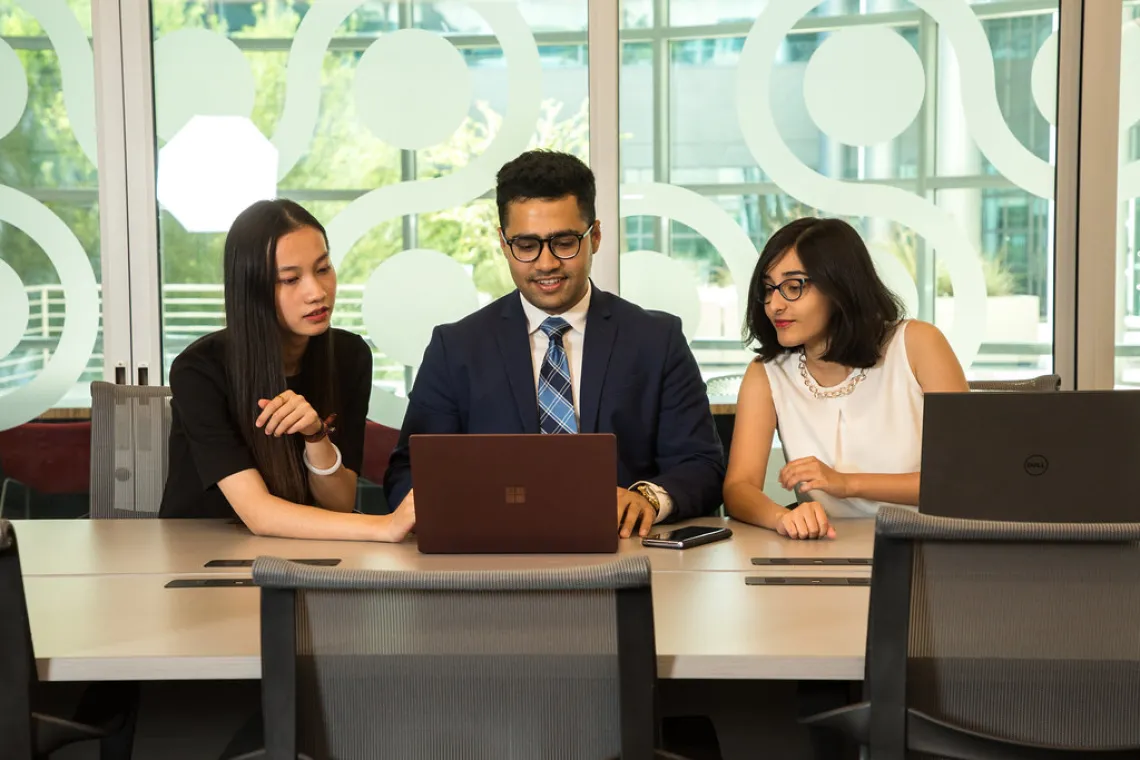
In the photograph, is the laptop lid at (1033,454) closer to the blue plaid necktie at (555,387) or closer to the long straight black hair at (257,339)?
the blue plaid necktie at (555,387)

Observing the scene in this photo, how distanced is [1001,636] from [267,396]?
5.04 ft

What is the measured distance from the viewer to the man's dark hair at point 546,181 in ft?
8.05

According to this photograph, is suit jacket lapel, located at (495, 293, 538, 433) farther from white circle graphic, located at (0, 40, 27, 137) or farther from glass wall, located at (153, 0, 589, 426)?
white circle graphic, located at (0, 40, 27, 137)

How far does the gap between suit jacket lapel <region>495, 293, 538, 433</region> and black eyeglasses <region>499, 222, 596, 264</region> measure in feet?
0.66

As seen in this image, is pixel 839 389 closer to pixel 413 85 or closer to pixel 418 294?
pixel 418 294

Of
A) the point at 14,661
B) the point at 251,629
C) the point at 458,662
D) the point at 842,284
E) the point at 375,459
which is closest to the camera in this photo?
the point at 458,662

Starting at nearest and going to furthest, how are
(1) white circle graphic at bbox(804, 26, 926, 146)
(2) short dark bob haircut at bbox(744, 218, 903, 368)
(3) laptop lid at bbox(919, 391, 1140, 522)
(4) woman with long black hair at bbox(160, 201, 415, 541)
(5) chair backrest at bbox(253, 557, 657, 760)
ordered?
(5) chair backrest at bbox(253, 557, 657, 760), (3) laptop lid at bbox(919, 391, 1140, 522), (4) woman with long black hair at bbox(160, 201, 415, 541), (2) short dark bob haircut at bbox(744, 218, 903, 368), (1) white circle graphic at bbox(804, 26, 926, 146)

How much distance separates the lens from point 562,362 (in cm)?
260

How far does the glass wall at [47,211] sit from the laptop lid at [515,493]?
275 centimetres

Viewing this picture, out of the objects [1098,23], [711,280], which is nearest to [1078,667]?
[711,280]

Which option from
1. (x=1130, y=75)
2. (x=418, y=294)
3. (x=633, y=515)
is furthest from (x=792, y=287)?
(x=1130, y=75)

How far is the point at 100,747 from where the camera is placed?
186cm

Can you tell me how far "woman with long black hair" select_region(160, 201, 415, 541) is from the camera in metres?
2.19

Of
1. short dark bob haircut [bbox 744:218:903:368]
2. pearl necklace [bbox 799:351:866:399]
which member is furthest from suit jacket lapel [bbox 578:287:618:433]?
pearl necklace [bbox 799:351:866:399]
